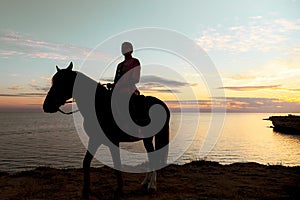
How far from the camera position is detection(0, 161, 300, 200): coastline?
7875 mm

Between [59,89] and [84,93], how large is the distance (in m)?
0.64

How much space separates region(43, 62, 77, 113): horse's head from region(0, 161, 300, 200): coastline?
281 cm

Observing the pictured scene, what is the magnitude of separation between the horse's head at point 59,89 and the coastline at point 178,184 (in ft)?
9.21

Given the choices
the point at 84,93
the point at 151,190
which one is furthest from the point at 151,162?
the point at 84,93

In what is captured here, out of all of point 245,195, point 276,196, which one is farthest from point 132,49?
point 276,196

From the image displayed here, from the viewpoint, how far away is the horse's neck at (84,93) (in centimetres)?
692

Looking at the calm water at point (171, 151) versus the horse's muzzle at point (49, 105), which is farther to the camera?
the calm water at point (171, 151)

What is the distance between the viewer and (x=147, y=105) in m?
7.80

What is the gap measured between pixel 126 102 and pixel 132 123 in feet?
2.13

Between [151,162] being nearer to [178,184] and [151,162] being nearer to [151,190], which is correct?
[151,190]

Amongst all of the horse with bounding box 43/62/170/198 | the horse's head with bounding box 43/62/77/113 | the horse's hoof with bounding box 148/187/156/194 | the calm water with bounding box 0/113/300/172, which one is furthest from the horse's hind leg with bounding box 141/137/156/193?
the calm water with bounding box 0/113/300/172

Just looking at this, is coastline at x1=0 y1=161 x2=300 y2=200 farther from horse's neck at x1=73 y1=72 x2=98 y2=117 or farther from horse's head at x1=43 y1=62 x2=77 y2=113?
horse's head at x1=43 y1=62 x2=77 y2=113

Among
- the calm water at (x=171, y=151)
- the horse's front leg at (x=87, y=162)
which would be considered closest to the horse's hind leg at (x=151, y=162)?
the horse's front leg at (x=87, y=162)

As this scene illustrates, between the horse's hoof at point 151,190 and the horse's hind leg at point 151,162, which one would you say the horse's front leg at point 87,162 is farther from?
the horse's hoof at point 151,190
